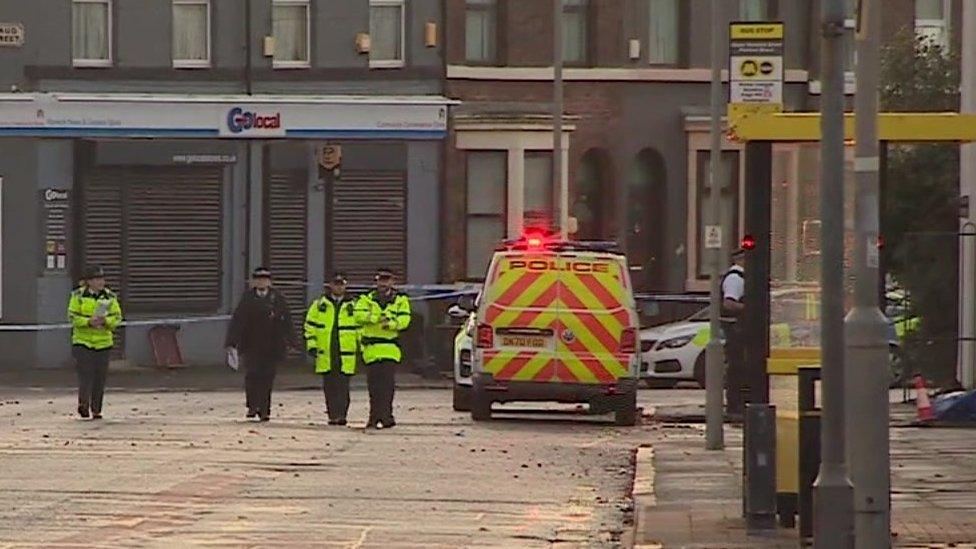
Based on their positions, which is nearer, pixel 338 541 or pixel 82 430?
pixel 338 541

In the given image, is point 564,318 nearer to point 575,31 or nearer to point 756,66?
point 756,66

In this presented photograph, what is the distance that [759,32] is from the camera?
19.7 metres

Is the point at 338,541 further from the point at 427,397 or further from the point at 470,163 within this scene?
the point at 470,163

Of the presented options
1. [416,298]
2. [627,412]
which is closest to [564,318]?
[627,412]

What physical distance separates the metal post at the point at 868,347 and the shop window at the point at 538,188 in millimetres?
29122

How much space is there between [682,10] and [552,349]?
16532mm

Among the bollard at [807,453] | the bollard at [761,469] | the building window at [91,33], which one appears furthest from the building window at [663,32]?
the bollard at [807,453]

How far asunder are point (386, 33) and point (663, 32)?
4.82m

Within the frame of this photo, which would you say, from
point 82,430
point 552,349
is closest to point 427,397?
point 552,349

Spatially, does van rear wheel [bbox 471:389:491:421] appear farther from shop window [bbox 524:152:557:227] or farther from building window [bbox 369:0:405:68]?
building window [bbox 369:0:405:68]

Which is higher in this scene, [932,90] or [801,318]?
[932,90]

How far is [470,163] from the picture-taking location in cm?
4131

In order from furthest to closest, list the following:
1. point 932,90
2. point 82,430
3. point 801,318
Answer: point 932,90
point 82,430
point 801,318

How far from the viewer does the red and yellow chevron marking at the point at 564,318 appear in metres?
26.7
